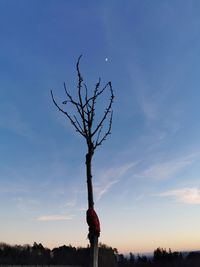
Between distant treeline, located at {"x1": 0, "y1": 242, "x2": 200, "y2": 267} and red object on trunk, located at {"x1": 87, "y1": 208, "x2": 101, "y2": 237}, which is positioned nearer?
red object on trunk, located at {"x1": 87, "y1": 208, "x2": 101, "y2": 237}

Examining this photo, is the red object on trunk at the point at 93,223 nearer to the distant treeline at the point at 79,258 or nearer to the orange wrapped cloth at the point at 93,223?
the orange wrapped cloth at the point at 93,223

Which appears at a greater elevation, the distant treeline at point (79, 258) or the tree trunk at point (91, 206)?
the distant treeline at point (79, 258)

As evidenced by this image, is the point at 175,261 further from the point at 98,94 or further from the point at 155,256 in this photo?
the point at 98,94

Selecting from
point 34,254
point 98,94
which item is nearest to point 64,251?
point 34,254

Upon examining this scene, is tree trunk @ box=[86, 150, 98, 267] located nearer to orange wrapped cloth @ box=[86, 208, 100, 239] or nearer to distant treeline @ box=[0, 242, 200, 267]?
orange wrapped cloth @ box=[86, 208, 100, 239]

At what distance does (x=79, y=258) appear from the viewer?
39562mm

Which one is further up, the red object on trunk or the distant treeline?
the distant treeline

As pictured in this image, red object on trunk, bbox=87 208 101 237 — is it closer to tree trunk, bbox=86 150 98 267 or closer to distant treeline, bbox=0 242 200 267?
tree trunk, bbox=86 150 98 267

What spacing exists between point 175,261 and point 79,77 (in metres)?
33.0

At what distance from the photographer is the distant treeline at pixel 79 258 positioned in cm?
3559

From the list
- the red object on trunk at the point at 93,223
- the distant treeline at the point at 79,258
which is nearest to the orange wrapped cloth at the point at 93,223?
the red object on trunk at the point at 93,223

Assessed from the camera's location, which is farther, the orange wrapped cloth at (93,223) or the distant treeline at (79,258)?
the distant treeline at (79,258)

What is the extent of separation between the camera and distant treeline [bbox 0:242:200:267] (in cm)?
3559

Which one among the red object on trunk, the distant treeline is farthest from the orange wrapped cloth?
the distant treeline
